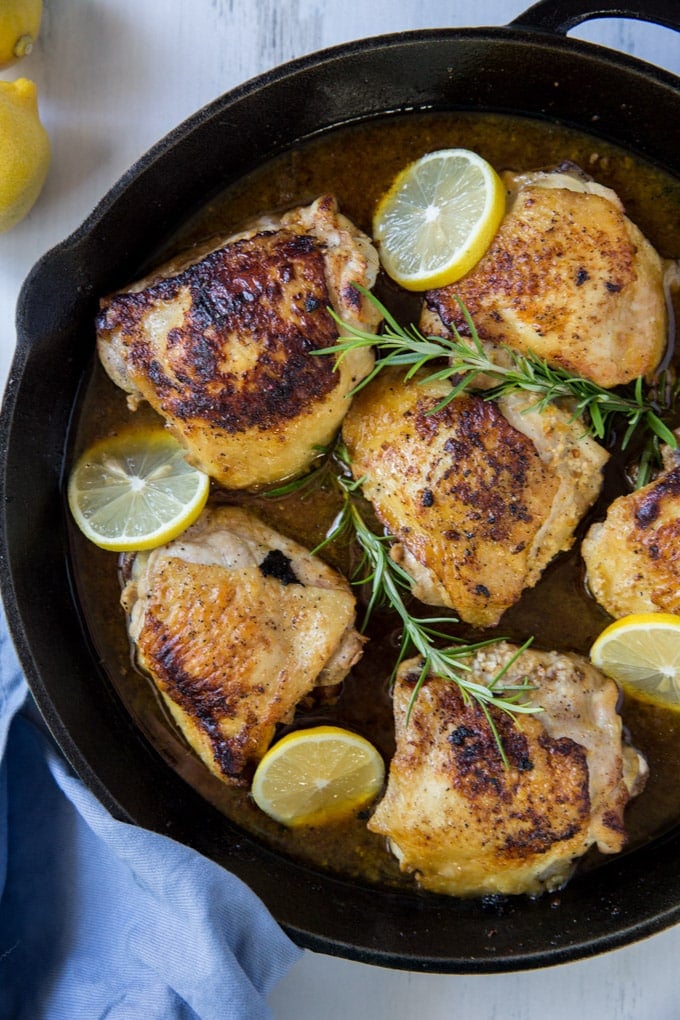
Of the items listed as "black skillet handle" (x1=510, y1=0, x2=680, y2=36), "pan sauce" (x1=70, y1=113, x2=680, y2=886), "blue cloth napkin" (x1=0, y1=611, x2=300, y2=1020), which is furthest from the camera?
"pan sauce" (x1=70, y1=113, x2=680, y2=886)

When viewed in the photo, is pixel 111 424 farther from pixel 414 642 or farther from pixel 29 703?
pixel 414 642

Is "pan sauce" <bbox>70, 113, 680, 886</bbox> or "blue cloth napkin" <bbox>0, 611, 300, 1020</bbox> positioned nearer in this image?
"blue cloth napkin" <bbox>0, 611, 300, 1020</bbox>

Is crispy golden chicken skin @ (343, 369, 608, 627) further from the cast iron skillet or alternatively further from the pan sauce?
the cast iron skillet

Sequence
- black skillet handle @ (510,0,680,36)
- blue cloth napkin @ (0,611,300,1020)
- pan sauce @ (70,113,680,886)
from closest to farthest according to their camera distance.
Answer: black skillet handle @ (510,0,680,36), blue cloth napkin @ (0,611,300,1020), pan sauce @ (70,113,680,886)

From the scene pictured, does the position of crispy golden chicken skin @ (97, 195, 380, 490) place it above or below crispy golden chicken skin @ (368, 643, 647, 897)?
above

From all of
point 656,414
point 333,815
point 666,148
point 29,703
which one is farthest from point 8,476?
point 666,148

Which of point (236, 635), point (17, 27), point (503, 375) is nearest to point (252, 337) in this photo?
point (503, 375)

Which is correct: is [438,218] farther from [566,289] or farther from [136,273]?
[136,273]

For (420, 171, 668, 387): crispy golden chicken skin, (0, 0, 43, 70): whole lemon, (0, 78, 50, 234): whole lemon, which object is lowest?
(420, 171, 668, 387): crispy golden chicken skin

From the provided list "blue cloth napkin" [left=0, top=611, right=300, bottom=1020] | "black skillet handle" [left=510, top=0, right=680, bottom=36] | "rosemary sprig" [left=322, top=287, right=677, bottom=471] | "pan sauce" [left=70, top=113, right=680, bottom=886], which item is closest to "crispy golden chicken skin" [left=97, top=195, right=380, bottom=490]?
"rosemary sprig" [left=322, top=287, right=677, bottom=471]
